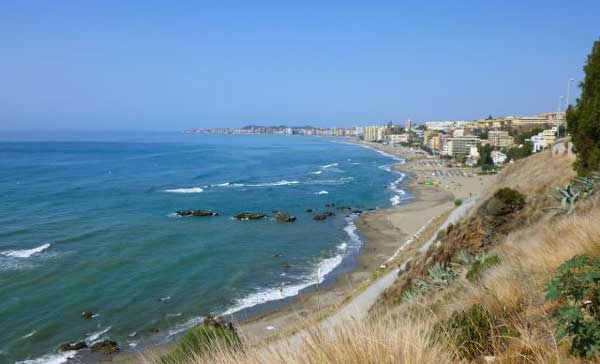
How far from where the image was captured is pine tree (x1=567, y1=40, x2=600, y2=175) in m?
13.0

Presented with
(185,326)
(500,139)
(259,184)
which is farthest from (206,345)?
(500,139)

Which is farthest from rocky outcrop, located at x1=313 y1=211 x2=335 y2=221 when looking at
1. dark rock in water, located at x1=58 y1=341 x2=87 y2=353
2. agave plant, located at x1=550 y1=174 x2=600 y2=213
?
agave plant, located at x1=550 y1=174 x2=600 y2=213

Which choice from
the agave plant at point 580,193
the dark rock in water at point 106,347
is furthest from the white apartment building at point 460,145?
the dark rock in water at point 106,347

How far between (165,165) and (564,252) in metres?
81.4

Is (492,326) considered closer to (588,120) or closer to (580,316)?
(580,316)

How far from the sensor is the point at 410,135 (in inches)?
7156

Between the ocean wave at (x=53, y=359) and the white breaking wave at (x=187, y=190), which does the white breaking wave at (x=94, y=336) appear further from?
the white breaking wave at (x=187, y=190)

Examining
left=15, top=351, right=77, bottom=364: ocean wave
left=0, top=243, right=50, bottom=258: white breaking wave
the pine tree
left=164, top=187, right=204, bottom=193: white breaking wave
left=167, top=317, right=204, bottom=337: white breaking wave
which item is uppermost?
the pine tree

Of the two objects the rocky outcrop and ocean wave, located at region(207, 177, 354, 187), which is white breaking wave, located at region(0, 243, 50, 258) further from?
ocean wave, located at region(207, 177, 354, 187)

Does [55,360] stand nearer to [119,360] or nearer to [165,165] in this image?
[119,360]

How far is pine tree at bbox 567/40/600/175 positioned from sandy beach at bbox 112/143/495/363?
759 cm

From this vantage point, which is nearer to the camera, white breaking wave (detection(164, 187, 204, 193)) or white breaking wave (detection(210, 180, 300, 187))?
white breaking wave (detection(164, 187, 204, 193))

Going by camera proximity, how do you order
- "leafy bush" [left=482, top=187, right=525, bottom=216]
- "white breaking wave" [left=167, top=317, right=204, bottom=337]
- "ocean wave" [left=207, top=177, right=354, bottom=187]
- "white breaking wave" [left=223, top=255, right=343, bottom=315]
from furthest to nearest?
1. "ocean wave" [left=207, top=177, right=354, bottom=187]
2. "white breaking wave" [left=223, top=255, right=343, bottom=315]
3. "white breaking wave" [left=167, top=317, right=204, bottom=337]
4. "leafy bush" [left=482, top=187, right=525, bottom=216]

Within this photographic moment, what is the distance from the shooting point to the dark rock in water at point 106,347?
16.3 metres
